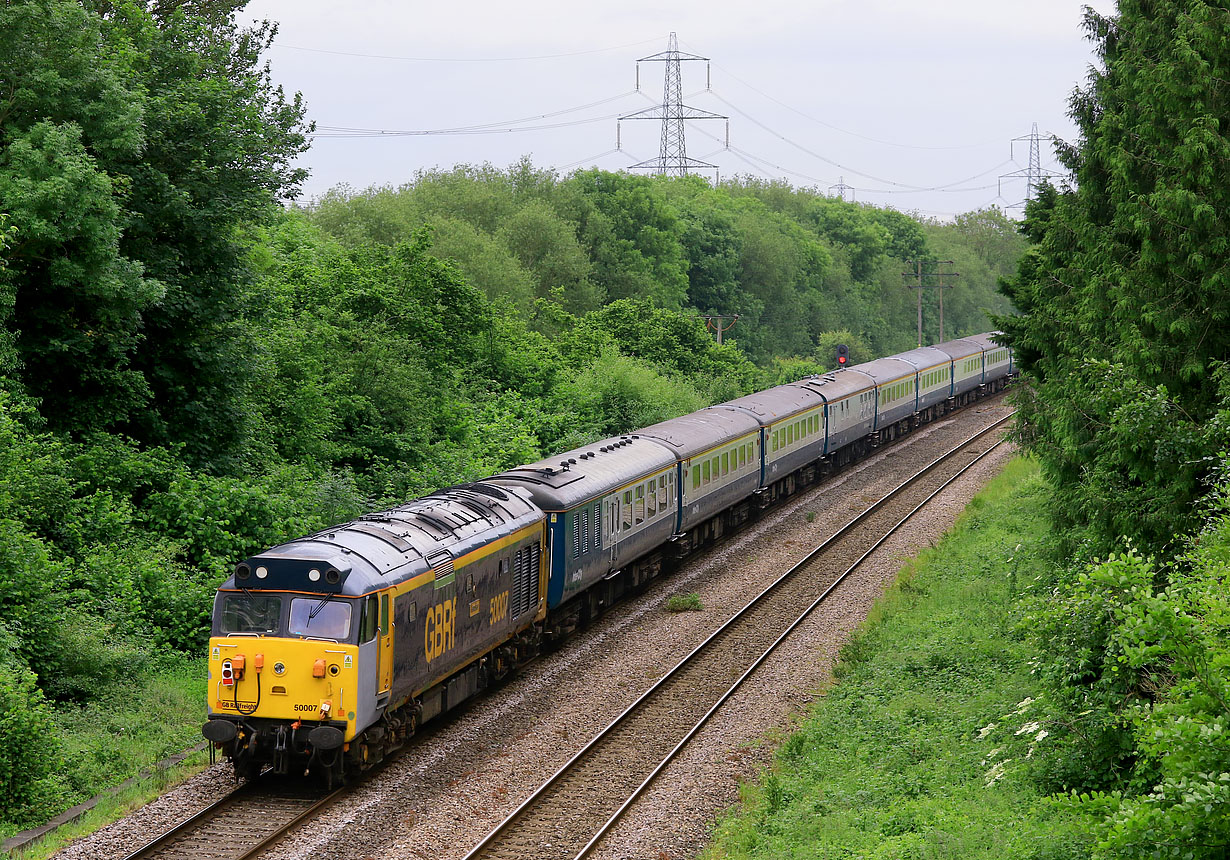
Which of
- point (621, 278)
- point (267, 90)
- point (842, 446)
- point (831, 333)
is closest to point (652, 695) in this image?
point (267, 90)

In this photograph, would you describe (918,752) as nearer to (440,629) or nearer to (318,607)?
(440,629)

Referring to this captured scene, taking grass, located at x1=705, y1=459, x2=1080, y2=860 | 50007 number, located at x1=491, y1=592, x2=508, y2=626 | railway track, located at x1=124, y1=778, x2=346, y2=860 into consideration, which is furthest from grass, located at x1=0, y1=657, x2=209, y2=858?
grass, located at x1=705, y1=459, x2=1080, y2=860

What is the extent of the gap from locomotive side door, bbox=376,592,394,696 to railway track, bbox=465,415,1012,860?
7.65 feet

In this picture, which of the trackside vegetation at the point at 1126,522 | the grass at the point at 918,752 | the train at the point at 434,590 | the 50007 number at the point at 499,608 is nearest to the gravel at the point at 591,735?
the train at the point at 434,590

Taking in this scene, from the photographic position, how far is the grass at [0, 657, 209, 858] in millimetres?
13820

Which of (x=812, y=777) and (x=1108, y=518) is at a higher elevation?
(x=1108, y=518)

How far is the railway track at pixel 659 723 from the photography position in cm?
1384

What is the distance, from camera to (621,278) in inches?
2867

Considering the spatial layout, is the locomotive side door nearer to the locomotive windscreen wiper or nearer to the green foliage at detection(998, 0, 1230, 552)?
the locomotive windscreen wiper

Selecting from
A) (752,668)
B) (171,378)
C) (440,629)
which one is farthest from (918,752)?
(171,378)

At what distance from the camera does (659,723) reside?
18.0 m

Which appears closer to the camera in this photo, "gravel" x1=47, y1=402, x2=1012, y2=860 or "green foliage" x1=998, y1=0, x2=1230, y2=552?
"gravel" x1=47, y1=402, x2=1012, y2=860

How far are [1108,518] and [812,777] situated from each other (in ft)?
16.9

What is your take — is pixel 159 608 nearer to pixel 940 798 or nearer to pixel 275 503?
pixel 275 503
